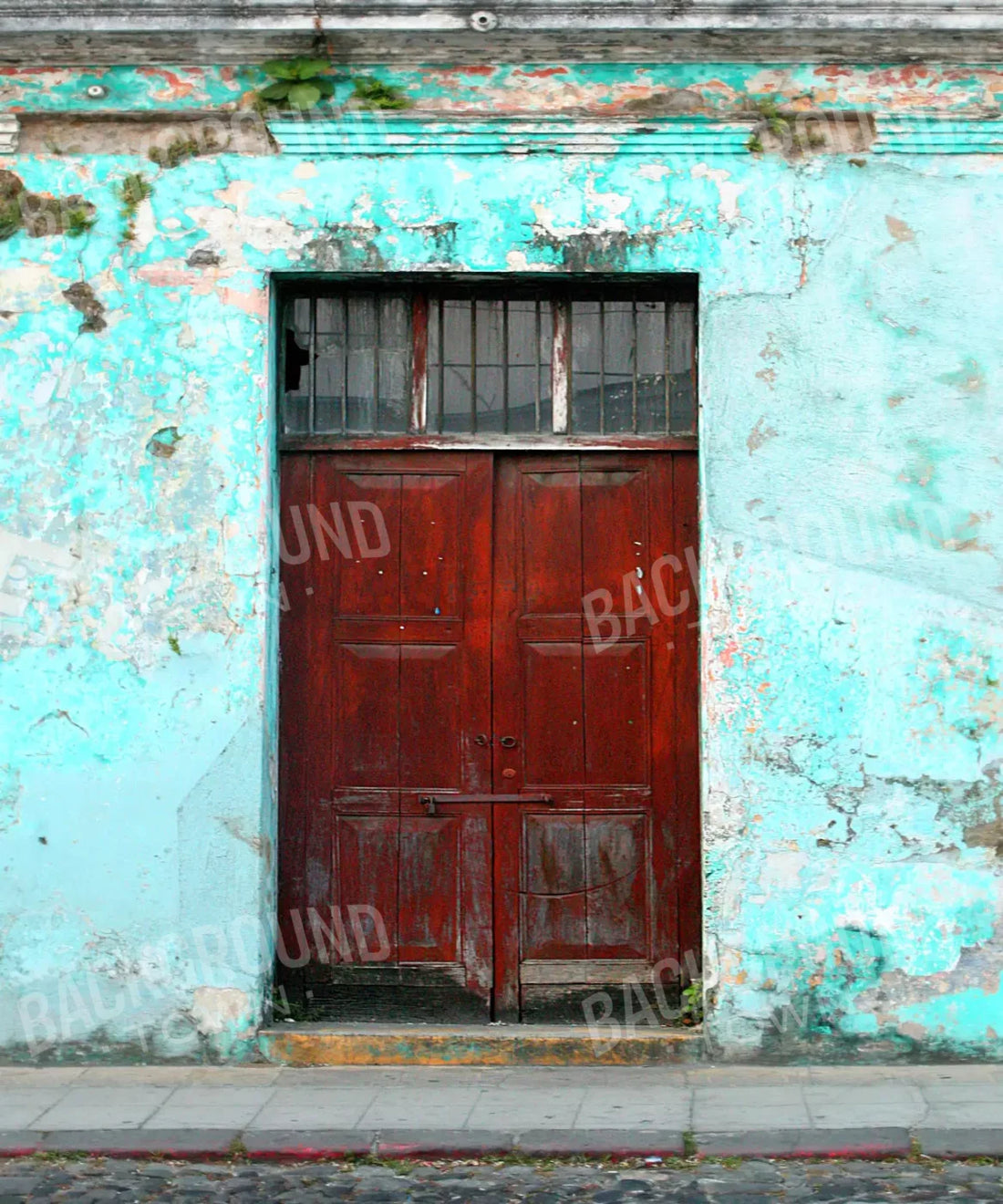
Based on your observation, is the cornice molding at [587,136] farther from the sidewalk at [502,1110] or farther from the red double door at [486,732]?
the sidewalk at [502,1110]

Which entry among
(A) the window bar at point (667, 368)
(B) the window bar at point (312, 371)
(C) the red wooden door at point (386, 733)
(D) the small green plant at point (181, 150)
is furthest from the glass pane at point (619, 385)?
(D) the small green plant at point (181, 150)

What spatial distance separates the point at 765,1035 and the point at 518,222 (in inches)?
140

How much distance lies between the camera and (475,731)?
661 centimetres

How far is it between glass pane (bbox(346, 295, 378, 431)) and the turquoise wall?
32 centimetres

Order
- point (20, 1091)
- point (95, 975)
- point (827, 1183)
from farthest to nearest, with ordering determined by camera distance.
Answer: point (95, 975)
point (20, 1091)
point (827, 1183)

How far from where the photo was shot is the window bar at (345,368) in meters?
6.68

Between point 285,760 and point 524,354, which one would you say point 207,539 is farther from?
point 524,354

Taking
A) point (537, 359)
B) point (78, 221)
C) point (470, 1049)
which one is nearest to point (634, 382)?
point (537, 359)

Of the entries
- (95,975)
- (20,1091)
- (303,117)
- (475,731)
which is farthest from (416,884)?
(303,117)

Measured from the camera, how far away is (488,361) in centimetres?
667

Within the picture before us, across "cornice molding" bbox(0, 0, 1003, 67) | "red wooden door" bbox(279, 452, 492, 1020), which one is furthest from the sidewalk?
"cornice molding" bbox(0, 0, 1003, 67)

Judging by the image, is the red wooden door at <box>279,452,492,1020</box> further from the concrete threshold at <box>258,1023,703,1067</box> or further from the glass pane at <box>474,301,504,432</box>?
the concrete threshold at <box>258,1023,703,1067</box>

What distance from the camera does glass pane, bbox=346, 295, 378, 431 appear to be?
6.68 metres

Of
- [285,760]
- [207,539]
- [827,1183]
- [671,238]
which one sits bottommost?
[827,1183]
